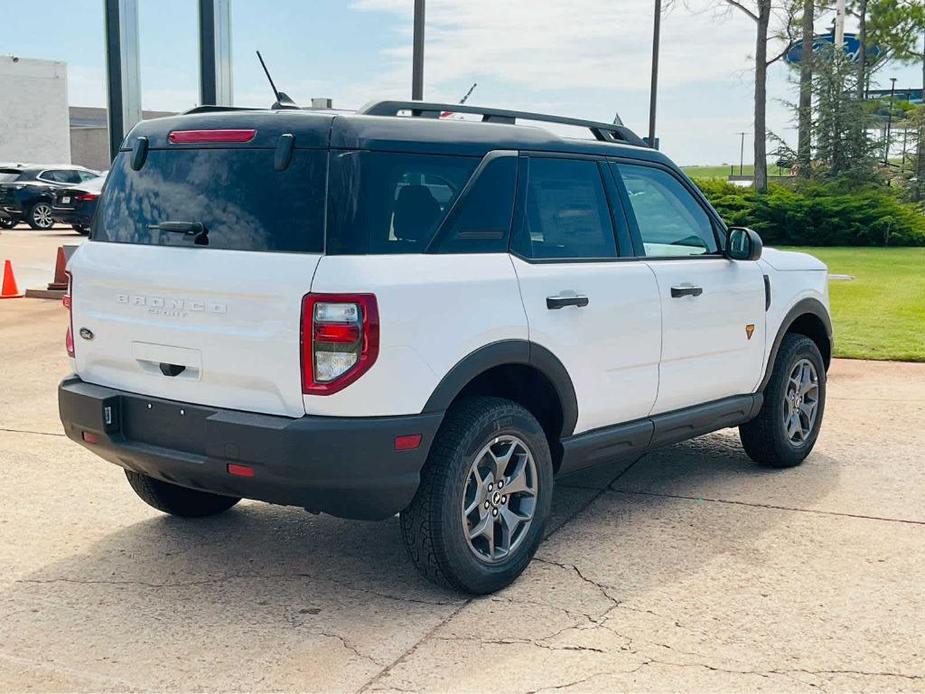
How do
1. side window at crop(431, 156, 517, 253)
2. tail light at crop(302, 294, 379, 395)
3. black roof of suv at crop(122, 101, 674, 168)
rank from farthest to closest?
side window at crop(431, 156, 517, 253)
black roof of suv at crop(122, 101, 674, 168)
tail light at crop(302, 294, 379, 395)

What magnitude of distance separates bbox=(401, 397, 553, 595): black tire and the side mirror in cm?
192

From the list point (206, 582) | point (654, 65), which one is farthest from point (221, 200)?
point (654, 65)

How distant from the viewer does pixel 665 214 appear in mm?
5969

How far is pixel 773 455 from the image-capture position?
6773 mm

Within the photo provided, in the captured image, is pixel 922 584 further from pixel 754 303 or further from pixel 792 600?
pixel 754 303

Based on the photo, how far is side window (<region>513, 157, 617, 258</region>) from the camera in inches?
199

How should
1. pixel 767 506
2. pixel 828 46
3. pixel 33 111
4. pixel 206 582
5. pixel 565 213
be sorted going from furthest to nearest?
1. pixel 33 111
2. pixel 828 46
3. pixel 767 506
4. pixel 565 213
5. pixel 206 582

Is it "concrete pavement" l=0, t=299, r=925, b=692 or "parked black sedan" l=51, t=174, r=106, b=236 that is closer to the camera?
"concrete pavement" l=0, t=299, r=925, b=692

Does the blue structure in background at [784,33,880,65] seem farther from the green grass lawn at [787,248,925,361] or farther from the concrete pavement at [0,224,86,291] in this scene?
the concrete pavement at [0,224,86,291]

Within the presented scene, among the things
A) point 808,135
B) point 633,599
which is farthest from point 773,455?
point 808,135

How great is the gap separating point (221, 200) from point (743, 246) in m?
2.86

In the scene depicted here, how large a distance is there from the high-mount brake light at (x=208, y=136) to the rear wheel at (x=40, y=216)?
27.5 meters

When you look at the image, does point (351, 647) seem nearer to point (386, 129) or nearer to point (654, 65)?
point (386, 129)

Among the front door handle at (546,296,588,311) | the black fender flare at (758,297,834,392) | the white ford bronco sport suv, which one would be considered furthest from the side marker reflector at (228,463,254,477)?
the black fender flare at (758,297,834,392)
